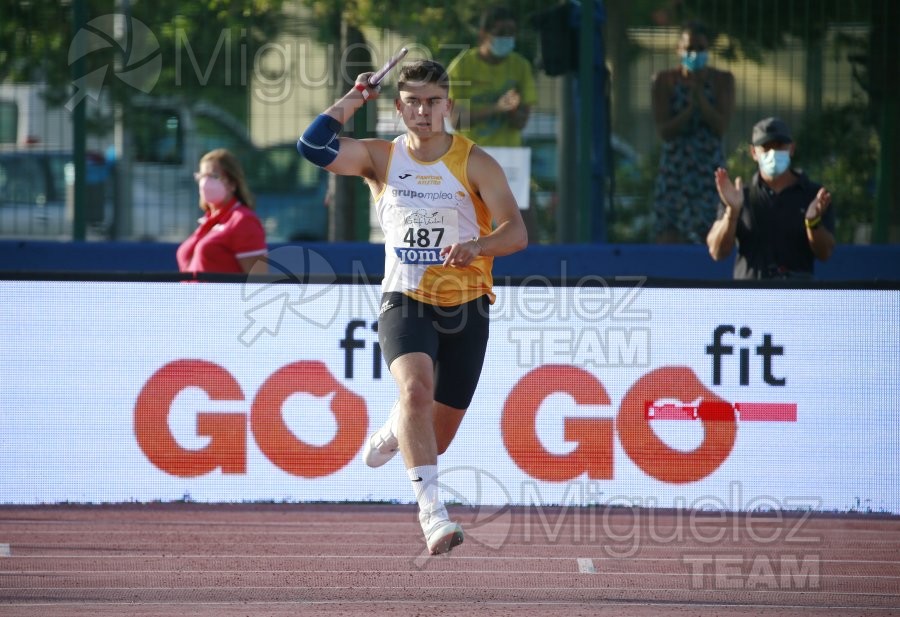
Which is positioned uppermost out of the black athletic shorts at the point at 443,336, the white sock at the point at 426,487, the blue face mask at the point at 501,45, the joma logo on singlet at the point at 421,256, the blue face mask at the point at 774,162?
the blue face mask at the point at 501,45

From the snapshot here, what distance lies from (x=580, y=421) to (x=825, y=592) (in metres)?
2.04

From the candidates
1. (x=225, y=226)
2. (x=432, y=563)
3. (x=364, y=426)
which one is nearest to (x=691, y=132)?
(x=225, y=226)

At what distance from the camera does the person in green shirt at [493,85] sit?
11.3m

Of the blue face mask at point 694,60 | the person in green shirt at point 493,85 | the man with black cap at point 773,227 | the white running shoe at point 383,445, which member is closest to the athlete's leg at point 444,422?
the white running shoe at point 383,445

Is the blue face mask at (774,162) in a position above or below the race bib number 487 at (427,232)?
above

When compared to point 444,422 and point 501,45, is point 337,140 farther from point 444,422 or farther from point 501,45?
point 501,45

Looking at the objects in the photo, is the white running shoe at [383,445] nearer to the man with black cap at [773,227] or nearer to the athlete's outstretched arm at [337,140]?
the athlete's outstretched arm at [337,140]

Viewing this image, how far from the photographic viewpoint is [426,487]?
609cm

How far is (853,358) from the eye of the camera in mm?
8242

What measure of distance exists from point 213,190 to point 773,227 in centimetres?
372

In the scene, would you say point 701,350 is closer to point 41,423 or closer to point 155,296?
point 155,296

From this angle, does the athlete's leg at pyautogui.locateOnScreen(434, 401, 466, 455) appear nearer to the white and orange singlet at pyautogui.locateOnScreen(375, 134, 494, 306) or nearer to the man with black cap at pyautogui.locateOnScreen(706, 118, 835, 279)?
the white and orange singlet at pyautogui.locateOnScreen(375, 134, 494, 306)

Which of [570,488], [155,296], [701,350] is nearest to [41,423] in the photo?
[155,296]

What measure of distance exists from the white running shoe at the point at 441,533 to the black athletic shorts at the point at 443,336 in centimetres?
72
